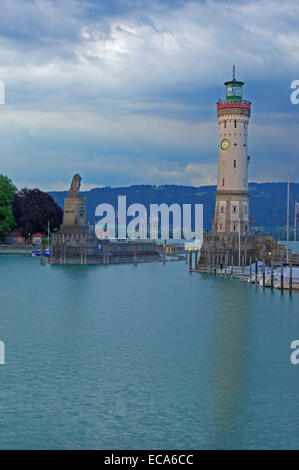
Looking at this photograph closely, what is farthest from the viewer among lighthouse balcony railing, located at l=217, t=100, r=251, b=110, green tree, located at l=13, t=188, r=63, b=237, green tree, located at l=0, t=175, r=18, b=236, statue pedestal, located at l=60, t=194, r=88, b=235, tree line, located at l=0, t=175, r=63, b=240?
green tree, located at l=13, t=188, r=63, b=237

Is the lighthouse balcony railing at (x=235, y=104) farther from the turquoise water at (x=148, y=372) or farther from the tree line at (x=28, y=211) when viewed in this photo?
the tree line at (x=28, y=211)

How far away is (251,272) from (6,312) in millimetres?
25927

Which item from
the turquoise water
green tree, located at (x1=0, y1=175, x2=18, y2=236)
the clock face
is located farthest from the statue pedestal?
the turquoise water

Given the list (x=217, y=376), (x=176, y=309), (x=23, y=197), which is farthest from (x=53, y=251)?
(x=217, y=376)

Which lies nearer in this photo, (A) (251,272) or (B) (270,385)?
(B) (270,385)

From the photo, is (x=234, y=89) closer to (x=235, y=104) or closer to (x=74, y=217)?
(x=235, y=104)

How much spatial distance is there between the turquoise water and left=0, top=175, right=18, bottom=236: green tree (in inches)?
2246

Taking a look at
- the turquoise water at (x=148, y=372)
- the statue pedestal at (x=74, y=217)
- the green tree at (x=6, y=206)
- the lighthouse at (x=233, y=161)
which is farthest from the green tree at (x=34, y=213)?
the turquoise water at (x=148, y=372)

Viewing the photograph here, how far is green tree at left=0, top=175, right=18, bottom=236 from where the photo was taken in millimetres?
104125

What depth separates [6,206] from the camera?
105250mm

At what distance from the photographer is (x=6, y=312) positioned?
136 ft

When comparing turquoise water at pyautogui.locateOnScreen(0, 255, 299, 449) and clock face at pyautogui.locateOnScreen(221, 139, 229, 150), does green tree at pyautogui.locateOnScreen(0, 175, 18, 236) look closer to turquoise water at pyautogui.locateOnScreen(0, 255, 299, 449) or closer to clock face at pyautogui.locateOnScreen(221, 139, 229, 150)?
→ clock face at pyautogui.locateOnScreen(221, 139, 229, 150)

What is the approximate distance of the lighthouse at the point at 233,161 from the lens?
230 feet
